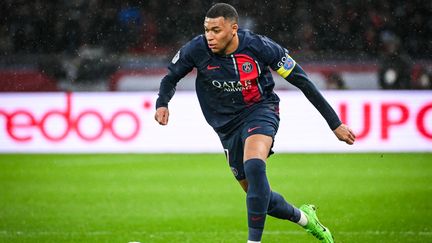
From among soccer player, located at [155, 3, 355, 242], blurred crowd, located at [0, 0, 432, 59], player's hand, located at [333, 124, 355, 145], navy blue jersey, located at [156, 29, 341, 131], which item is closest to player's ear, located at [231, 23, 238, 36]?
soccer player, located at [155, 3, 355, 242]

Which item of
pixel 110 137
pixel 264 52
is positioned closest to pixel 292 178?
pixel 110 137

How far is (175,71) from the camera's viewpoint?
237 inches

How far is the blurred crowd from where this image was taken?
16.6 metres

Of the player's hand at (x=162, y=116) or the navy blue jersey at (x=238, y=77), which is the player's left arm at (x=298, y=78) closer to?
the navy blue jersey at (x=238, y=77)

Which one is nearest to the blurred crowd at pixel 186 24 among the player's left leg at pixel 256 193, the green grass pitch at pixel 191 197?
the green grass pitch at pixel 191 197

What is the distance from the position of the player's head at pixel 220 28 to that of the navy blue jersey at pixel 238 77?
0.11 m

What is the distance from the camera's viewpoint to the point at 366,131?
1291 cm

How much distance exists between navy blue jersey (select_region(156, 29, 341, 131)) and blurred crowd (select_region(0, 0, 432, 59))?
1033 centimetres

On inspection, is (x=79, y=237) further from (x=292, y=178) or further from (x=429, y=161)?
(x=429, y=161)

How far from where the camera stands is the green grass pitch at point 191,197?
23.7 feet

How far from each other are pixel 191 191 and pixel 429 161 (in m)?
4.21

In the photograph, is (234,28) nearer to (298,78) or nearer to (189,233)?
(298,78)

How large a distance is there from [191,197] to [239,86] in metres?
3.87

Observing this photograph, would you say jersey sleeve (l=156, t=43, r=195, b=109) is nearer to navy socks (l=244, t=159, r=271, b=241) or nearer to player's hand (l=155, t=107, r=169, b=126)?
player's hand (l=155, t=107, r=169, b=126)
